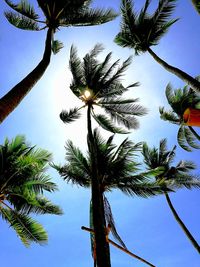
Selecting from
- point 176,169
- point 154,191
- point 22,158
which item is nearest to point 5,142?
point 22,158

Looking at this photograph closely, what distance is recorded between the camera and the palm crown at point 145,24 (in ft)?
39.7

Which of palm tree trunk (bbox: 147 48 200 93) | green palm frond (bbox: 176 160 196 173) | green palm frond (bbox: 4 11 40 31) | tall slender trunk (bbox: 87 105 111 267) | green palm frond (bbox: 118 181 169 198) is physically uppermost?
green palm frond (bbox: 176 160 196 173)

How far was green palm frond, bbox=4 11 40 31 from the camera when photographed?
40.3 feet

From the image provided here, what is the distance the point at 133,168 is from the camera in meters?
14.2

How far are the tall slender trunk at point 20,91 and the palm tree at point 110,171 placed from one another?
5699mm

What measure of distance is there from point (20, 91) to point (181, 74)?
17.5 feet

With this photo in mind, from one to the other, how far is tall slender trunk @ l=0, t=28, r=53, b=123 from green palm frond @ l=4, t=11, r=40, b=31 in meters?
3.67

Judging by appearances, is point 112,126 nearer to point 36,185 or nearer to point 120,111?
point 120,111

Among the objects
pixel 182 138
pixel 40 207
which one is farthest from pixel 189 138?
pixel 40 207

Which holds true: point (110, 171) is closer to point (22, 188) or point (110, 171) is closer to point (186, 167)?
point (22, 188)

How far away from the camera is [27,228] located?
1248cm

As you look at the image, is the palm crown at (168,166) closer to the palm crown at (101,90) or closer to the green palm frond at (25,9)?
the palm crown at (101,90)

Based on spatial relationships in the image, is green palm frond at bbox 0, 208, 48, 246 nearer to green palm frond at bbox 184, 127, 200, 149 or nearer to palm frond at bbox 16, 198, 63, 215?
palm frond at bbox 16, 198, 63, 215

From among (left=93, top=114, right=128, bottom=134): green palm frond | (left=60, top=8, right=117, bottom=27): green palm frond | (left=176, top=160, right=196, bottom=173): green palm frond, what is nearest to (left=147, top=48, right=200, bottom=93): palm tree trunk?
(left=60, top=8, right=117, bottom=27): green palm frond
